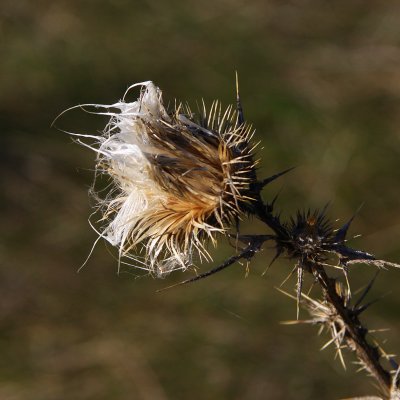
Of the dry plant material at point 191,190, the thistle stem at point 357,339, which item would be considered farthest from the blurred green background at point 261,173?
the dry plant material at point 191,190

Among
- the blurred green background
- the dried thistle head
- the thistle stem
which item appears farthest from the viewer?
the blurred green background

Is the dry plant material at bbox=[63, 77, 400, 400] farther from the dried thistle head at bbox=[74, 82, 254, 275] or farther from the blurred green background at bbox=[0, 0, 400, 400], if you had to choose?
the blurred green background at bbox=[0, 0, 400, 400]

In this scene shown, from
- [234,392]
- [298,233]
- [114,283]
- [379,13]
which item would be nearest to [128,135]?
[298,233]

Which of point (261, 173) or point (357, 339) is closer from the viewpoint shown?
point (357, 339)

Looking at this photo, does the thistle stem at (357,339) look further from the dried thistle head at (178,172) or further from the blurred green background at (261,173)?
the blurred green background at (261,173)

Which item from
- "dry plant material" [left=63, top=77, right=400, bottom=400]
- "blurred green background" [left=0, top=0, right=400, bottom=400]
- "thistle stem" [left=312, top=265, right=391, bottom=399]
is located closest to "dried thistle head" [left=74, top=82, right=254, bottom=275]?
"dry plant material" [left=63, top=77, right=400, bottom=400]

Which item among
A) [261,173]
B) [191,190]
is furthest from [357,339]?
[261,173]

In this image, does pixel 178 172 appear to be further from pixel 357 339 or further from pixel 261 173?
pixel 261 173
